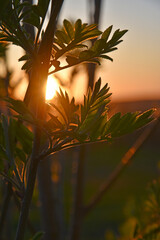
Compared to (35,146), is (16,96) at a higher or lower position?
higher

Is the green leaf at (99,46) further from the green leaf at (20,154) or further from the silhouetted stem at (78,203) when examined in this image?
the silhouetted stem at (78,203)

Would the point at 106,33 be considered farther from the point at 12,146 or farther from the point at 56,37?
the point at 12,146

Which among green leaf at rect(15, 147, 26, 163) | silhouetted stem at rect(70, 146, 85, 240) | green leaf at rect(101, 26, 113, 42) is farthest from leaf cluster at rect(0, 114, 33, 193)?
silhouetted stem at rect(70, 146, 85, 240)

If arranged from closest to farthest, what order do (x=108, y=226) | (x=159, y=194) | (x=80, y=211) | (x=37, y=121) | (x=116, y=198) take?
(x=37, y=121) → (x=159, y=194) → (x=80, y=211) → (x=108, y=226) → (x=116, y=198)

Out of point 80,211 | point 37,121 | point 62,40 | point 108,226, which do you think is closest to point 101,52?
point 62,40

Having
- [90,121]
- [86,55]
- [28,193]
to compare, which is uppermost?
[86,55]

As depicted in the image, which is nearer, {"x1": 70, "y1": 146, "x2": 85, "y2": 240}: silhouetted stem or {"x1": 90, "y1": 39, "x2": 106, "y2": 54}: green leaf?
{"x1": 90, "y1": 39, "x2": 106, "y2": 54}: green leaf

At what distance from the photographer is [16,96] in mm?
1521

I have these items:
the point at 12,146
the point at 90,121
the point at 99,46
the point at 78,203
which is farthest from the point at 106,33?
the point at 78,203

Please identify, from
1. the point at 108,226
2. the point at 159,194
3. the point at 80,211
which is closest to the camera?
the point at 159,194

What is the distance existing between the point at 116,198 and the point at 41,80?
7.61 metres

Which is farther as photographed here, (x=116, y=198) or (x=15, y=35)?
(x=116, y=198)

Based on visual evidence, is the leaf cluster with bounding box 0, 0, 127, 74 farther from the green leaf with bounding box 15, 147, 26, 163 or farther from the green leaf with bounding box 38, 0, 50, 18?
the green leaf with bounding box 15, 147, 26, 163

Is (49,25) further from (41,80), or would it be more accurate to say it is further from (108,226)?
(108,226)
